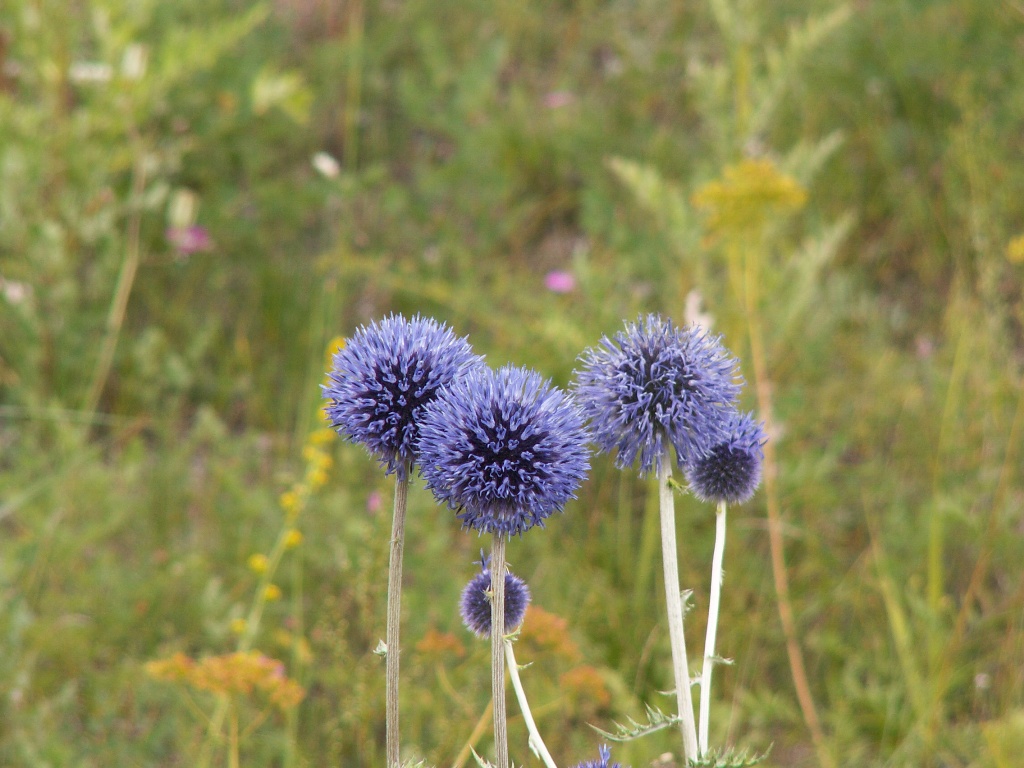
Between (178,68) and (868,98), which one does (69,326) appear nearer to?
(178,68)

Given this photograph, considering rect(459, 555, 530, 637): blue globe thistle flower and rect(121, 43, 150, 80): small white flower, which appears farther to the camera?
rect(121, 43, 150, 80): small white flower

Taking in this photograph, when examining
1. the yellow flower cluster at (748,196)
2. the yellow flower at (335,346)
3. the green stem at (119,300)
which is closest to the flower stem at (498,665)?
the yellow flower at (335,346)

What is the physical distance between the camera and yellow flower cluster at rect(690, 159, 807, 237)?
3.37 meters

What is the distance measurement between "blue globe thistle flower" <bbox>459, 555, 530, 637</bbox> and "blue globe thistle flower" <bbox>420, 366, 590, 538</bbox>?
0.22 metres

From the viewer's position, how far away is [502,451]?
1578mm

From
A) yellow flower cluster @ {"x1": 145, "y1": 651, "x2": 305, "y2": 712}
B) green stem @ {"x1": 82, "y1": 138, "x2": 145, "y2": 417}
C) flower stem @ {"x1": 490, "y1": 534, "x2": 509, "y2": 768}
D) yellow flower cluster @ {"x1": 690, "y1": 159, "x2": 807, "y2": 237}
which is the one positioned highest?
green stem @ {"x1": 82, "y1": 138, "x2": 145, "y2": 417}

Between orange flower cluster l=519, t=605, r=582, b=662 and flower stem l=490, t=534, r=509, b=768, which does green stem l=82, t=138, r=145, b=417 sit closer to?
orange flower cluster l=519, t=605, r=582, b=662

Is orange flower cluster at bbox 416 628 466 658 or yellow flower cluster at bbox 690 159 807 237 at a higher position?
yellow flower cluster at bbox 690 159 807 237

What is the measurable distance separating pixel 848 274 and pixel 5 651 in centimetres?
436

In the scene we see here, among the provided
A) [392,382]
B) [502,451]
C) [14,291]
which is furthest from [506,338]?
[502,451]

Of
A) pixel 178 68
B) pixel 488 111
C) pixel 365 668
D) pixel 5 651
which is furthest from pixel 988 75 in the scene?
pixel 5 651

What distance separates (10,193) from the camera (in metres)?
4.21

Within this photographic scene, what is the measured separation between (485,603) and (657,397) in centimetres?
50

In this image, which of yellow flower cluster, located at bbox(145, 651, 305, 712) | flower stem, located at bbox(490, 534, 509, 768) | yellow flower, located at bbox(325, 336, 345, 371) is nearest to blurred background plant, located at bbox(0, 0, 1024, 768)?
yellow flower cluster, located at bbox(145, 651, 305, 712)
